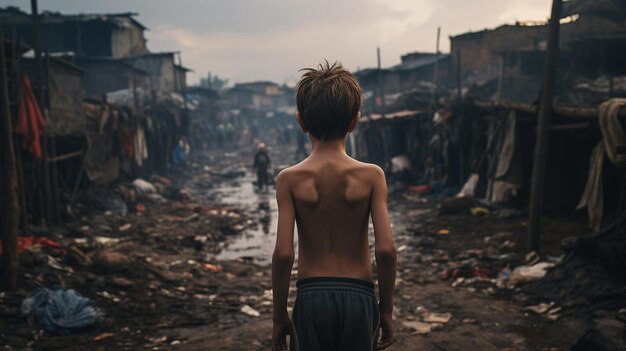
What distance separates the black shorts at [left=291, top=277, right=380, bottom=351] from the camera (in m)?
2.20

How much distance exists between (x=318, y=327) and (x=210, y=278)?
232 inches

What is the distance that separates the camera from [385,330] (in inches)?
93.1

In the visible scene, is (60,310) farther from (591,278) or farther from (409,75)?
(409,75)

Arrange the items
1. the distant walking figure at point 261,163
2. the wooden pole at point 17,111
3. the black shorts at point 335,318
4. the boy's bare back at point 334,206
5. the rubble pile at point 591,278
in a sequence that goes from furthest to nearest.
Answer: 1. the distant walking figure at point 261,163
2. the wooden pole at point 17,111
3. the rubble pile at point 591,278
4. the boy's bare back at point 334,206
5. the black shorts at point 335,318

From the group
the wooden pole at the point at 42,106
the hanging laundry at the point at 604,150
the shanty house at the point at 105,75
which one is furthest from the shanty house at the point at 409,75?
the hanging laundry at the point at 604,150

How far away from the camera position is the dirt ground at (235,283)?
5.09 metres

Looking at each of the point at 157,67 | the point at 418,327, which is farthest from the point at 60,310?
the point at 157,67

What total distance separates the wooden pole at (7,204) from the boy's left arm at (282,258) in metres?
5.00

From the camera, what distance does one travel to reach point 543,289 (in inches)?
237

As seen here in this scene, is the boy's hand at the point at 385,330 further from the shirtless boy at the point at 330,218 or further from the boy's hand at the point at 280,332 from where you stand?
the boy's hand at the point at 280,332

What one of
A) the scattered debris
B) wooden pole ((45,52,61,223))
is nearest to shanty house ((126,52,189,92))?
wooden pole ((45,52,61,223))

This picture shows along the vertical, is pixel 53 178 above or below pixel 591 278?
above

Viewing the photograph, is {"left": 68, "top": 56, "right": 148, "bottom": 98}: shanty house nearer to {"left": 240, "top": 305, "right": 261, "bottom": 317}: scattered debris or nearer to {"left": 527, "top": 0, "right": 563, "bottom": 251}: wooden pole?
{"left": 240, "top": 305, "right": 261, "bottom": 317}: scattered debris

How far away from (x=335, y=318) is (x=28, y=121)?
8686 millimetres
